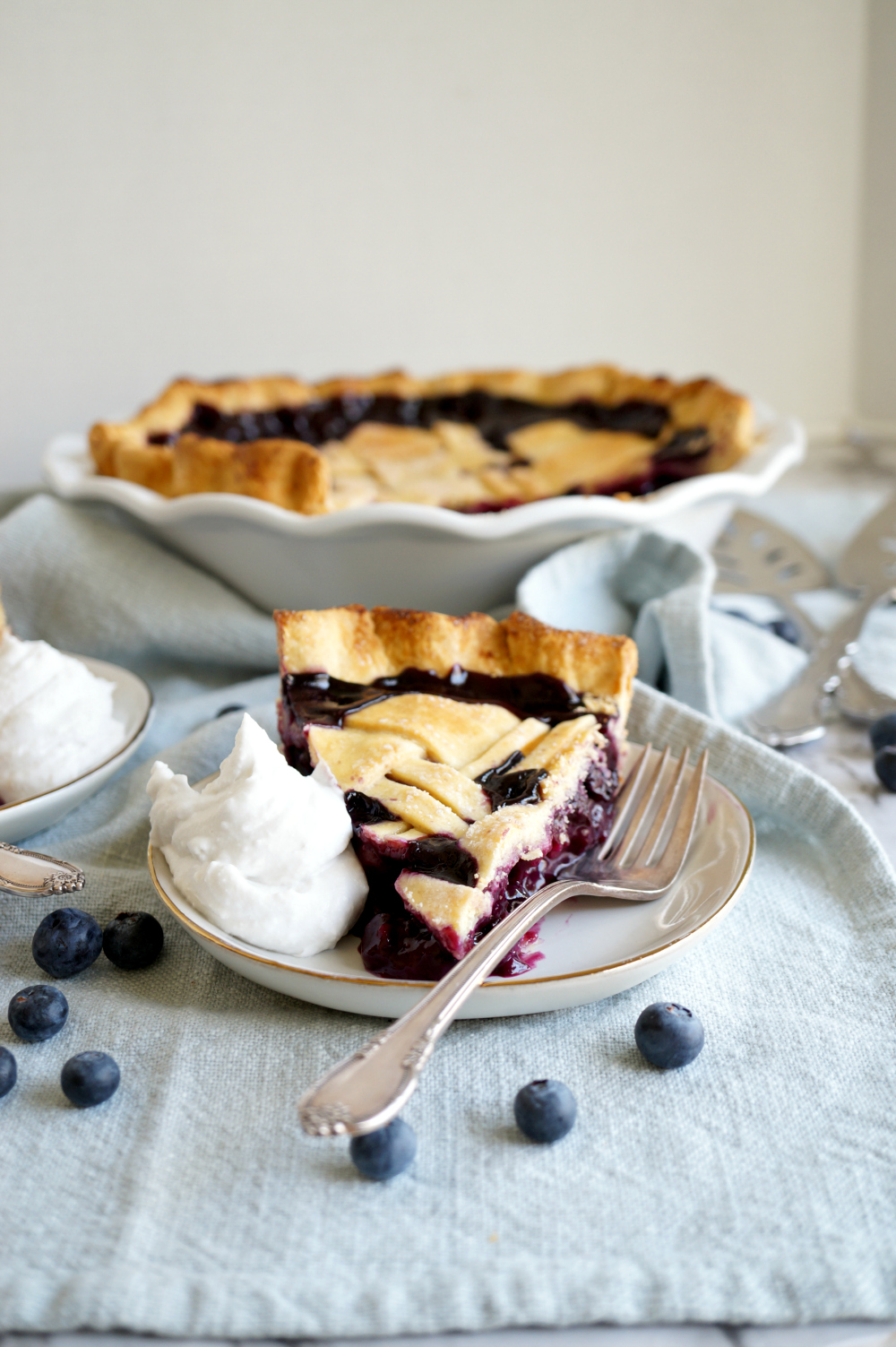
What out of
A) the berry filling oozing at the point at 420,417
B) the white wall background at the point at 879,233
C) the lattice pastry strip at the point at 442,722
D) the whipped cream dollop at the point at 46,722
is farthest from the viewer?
the white wall background at the point at 879,233

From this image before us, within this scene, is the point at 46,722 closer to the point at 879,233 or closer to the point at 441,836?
the point at 441,836

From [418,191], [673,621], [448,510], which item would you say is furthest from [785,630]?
[418,191]

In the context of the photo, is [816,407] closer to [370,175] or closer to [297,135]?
[370,175]

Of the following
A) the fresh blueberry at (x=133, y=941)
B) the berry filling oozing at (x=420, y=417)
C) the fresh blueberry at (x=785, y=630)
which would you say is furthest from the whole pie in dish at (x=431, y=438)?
the fresh blueberry at (x=133, y=941)

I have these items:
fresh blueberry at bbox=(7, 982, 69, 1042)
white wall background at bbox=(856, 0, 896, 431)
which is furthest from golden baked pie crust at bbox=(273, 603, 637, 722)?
white wall background at bbox=(856, 0, 896, 431)

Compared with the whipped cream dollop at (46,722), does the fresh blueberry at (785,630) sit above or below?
below

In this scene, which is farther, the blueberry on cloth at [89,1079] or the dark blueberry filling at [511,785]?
the dark blueberry filling at [511,785]

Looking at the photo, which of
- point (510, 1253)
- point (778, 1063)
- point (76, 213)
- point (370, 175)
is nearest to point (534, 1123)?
point (510, 1253)

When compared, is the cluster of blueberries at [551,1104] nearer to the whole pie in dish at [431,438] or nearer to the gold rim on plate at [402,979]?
the gold rim on plate at [402,979]
